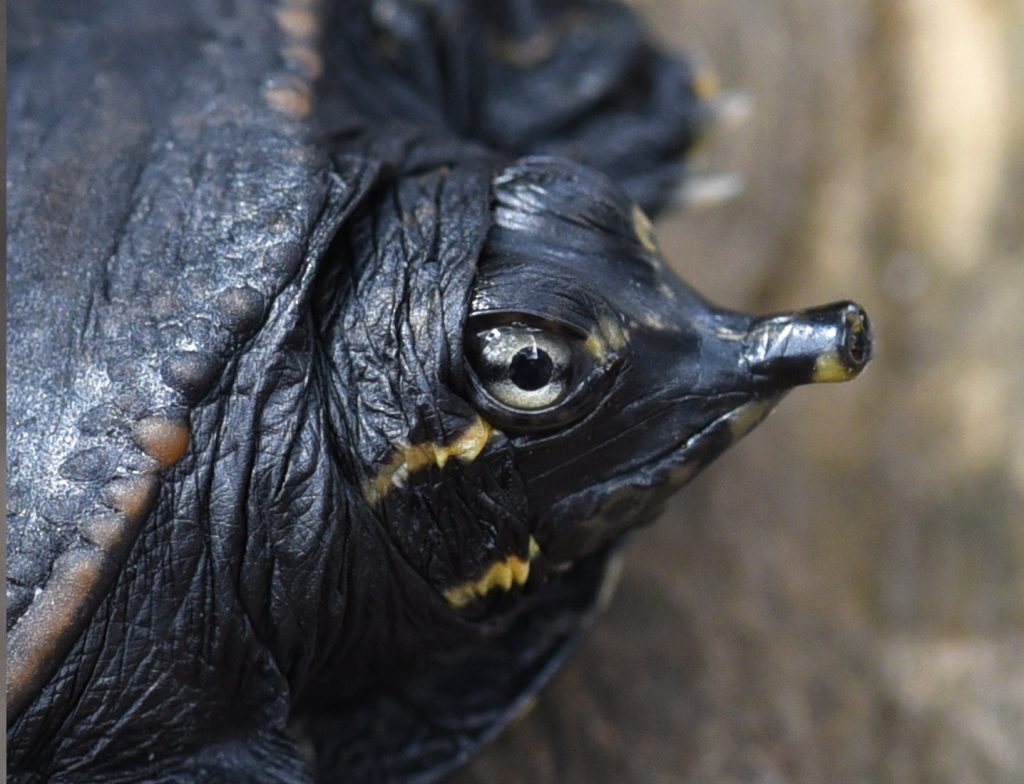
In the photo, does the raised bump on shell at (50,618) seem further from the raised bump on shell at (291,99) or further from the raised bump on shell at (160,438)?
the raised bump on shell at (291,99)

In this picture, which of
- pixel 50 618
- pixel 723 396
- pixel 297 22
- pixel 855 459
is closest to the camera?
pixel 50 618

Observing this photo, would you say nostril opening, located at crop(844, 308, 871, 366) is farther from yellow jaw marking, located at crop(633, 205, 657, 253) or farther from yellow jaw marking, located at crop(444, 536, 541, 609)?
yellow jaw marking, located at crop(444, 536, 541, 609)

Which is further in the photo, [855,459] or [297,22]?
[855,459]

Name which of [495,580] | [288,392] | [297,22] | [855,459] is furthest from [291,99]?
[855,459]

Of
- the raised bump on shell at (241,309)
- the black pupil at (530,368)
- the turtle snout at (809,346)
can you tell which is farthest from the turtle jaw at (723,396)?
the raised bump on shell at (241,309)

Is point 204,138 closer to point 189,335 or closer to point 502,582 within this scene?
point 189,335

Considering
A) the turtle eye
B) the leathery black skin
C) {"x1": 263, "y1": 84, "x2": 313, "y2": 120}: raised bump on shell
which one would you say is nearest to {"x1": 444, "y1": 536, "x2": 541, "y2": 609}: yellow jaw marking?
the leathery black skin

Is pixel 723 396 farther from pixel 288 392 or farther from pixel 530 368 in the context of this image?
pixel 288 392
